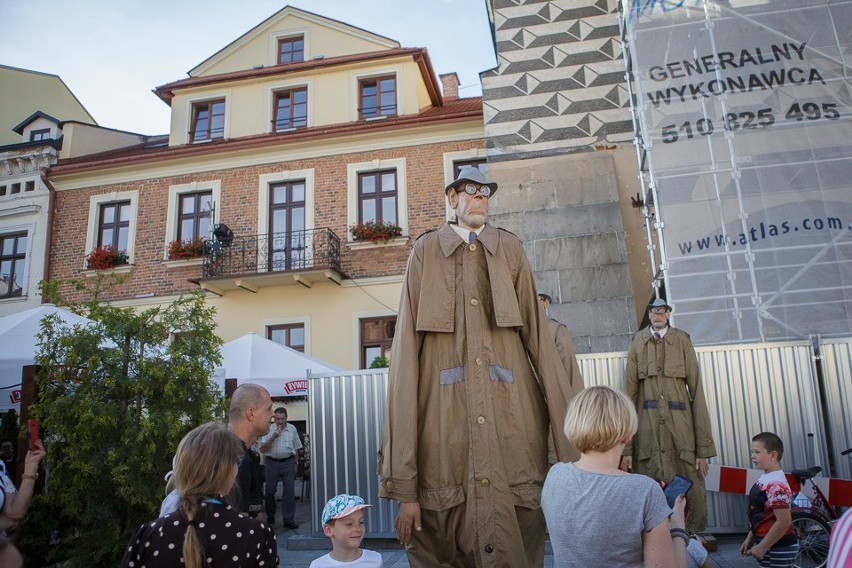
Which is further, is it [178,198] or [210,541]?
[178,198]

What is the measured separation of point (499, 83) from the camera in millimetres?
13664

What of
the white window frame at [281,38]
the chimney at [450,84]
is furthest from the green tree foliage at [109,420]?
the chimney at [450,84]

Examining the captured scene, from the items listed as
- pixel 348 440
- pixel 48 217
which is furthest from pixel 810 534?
pixel 48 217

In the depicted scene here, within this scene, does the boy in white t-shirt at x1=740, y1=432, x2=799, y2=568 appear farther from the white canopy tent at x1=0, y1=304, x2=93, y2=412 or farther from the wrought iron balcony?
the wrought iron balcony

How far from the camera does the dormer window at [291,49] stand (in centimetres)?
2044

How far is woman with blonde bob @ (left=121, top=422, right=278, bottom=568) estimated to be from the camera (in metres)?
2.72

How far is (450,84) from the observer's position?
74.9 feet

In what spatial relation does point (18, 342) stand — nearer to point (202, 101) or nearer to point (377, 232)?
point (377, 232)

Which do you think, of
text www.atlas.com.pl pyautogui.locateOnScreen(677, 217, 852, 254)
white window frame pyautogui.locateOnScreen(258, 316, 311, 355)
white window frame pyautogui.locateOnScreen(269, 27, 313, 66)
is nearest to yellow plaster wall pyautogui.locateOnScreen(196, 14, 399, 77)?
white window frame pyautogui.locateOnScreen(269, 27, 313, 66)

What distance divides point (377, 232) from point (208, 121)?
6667mm

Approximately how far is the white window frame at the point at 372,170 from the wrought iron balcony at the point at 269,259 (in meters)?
0.73

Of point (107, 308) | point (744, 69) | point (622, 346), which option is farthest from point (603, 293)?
point (107, 308)

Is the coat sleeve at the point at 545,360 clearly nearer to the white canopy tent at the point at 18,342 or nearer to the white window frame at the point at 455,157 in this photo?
the white canopy tent at the point at 18,342

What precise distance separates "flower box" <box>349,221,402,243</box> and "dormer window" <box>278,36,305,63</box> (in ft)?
21.2
